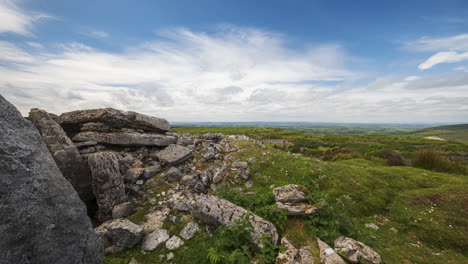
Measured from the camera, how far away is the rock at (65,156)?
7645 millimetres

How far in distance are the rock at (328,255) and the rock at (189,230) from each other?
4274 millimetres

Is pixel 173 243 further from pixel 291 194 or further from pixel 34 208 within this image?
pixel 291 194

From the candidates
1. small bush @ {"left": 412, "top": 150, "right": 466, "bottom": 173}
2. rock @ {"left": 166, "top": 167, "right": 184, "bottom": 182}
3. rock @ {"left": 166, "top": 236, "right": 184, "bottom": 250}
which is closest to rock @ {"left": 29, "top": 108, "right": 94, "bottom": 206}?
rock @ {"left": 166, "top": 167, "right": 184, "bottom": 182}

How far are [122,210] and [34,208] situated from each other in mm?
3858

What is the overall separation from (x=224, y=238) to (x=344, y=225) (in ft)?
13.4

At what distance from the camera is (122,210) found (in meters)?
7.66

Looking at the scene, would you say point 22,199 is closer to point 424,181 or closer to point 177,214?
point 177,214

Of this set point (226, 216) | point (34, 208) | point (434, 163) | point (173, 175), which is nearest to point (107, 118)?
point (173, 175)

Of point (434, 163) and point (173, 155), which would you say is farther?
point (434, 163)

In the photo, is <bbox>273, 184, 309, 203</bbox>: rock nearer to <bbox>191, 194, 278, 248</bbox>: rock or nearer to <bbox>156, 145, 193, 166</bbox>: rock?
<bbox>191, 194, 278, 248</bbox>: rock

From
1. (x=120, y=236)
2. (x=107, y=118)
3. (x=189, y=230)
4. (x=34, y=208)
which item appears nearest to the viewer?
(x=34, y=208)

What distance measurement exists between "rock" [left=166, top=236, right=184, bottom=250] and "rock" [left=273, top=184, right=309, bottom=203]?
4099mm

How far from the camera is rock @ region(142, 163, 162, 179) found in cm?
1001

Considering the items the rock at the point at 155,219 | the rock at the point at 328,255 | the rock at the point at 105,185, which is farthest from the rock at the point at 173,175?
the rock at the point at 328,255
